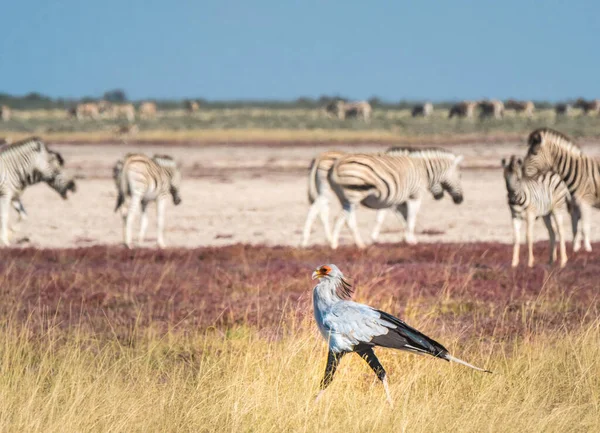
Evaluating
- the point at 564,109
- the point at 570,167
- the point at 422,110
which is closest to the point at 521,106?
the point at 564,109

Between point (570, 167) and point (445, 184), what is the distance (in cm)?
491

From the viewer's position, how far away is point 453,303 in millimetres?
11508

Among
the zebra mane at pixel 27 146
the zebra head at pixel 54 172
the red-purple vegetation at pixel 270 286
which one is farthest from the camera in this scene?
the zebra head at pixel 54 172

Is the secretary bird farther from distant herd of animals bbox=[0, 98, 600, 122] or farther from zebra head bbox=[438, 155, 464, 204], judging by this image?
distant herd of animals bbox=[0, 98, 600, 122]

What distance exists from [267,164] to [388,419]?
33.0 metres

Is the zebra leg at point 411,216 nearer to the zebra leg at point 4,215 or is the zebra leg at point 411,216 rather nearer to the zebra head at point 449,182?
the zebra head at point 449,182

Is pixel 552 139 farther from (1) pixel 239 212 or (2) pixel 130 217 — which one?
(1) pixel 239 212

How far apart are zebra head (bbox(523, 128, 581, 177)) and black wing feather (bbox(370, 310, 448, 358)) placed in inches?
330

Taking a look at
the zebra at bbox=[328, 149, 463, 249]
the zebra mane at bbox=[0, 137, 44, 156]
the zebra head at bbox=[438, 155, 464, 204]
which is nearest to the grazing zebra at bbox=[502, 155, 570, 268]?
the zebra at bbox=[328, 149, 463, 249]

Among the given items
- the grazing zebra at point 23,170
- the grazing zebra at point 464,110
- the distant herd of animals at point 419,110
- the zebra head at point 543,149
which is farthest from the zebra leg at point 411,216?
the grazing zebra at point 464,110

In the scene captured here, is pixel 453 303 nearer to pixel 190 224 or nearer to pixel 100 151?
pixel 190 224

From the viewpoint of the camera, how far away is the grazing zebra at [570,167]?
14773 mm

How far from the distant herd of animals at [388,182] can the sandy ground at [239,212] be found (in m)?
0.87

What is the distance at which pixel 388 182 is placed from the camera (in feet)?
58.2
